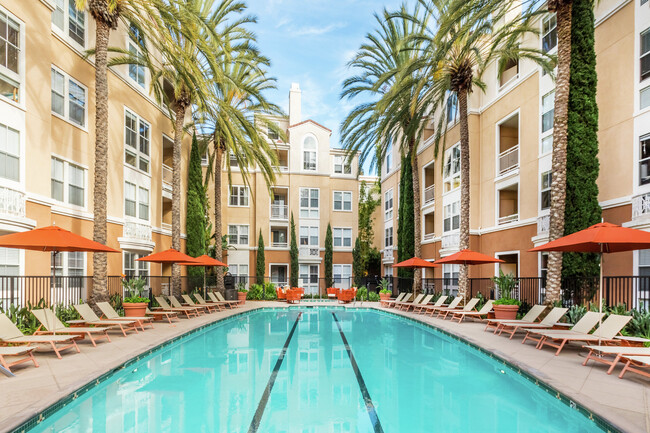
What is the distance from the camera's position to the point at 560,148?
12.8 metres

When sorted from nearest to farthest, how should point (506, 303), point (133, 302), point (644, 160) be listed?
point (644, 160) → point (133, 302) → point (506, 303)

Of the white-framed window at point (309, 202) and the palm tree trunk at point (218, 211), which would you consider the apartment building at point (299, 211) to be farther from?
the palm tree trunk at point (218, 211)

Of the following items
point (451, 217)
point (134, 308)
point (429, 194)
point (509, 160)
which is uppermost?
point (509, 160)

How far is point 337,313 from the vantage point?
22.8 meters

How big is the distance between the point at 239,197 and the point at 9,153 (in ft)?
76.9

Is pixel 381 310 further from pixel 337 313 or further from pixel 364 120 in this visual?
pixel 364 120

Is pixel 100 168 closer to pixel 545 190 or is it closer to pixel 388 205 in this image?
pixel 545 190

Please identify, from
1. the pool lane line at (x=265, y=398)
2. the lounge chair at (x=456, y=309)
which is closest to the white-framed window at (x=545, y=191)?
the lounge chair at (x=456, y=309)

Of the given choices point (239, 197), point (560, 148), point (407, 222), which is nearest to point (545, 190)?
point (560, 148)

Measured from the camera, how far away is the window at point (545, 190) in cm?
1794

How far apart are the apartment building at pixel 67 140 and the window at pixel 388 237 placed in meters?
18.0

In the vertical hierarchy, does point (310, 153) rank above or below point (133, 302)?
above

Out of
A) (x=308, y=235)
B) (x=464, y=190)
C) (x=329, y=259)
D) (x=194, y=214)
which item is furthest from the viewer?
(x=308, y=235)

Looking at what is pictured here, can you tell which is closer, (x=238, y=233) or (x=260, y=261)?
(x=260, y=261)
